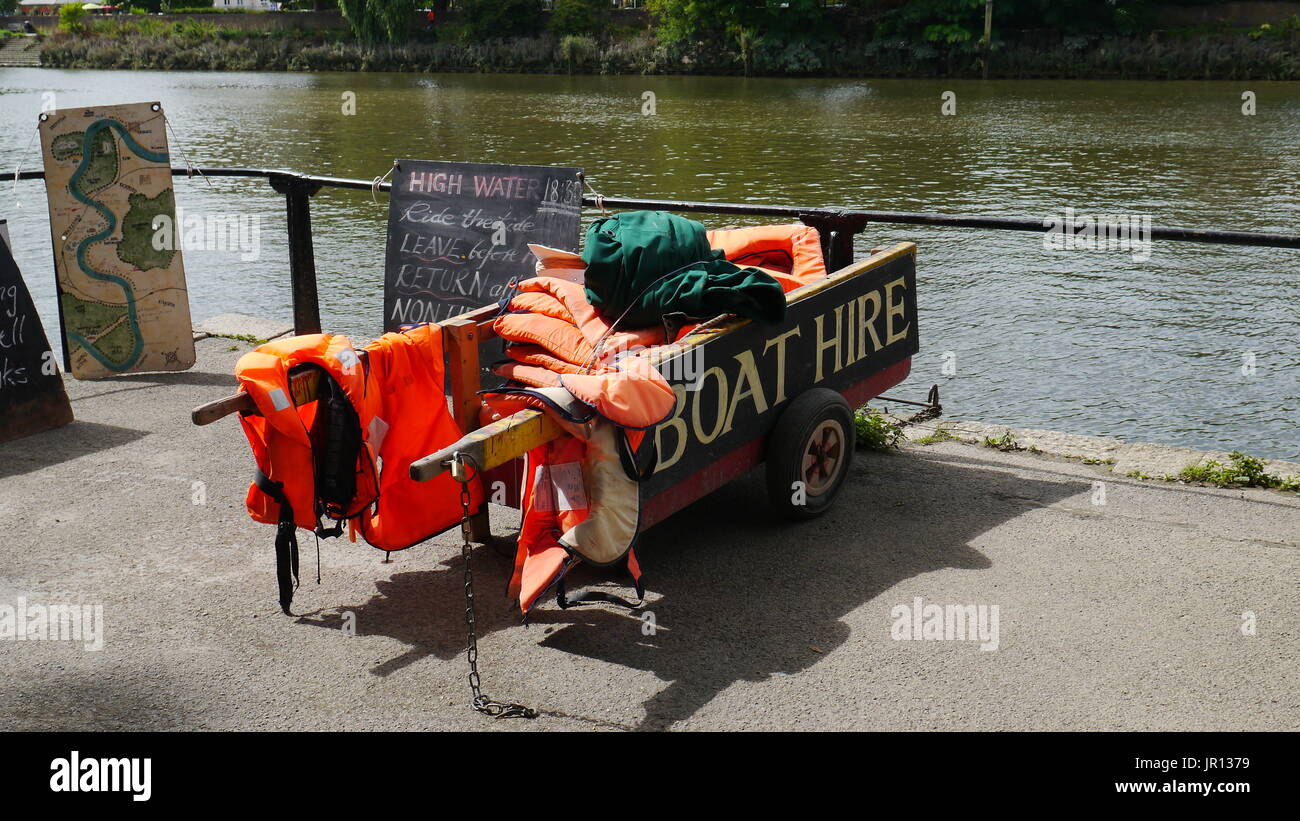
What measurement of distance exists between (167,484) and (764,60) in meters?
54.4

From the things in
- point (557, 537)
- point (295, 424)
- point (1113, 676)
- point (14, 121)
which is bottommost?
point (1113, 676)

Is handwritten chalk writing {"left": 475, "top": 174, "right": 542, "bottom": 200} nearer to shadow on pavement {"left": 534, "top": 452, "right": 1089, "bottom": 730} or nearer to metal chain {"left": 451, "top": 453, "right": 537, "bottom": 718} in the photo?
shadow on pavement {"left": 534, "top": 452, "right": 1089, "bottom": 730}

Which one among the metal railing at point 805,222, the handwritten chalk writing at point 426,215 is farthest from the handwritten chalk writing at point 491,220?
the metal railing at point 805,222

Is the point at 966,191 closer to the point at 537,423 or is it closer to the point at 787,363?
the point at 787,363

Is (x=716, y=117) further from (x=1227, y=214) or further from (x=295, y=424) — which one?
(x=295, y=424)

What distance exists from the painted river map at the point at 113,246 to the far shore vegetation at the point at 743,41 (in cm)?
4767

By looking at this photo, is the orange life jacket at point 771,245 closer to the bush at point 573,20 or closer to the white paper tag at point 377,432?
the white paper tag at point 377,432

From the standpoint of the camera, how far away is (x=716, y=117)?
37.2 meters

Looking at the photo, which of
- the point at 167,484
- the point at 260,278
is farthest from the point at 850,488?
the point at 260,278

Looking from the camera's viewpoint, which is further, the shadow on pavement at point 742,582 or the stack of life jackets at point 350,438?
the stack of life jackets at point 350,438

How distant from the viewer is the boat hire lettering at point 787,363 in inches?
191

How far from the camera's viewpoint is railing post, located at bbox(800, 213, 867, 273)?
21.7 ft

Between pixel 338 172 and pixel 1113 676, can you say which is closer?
pixel 1113 676

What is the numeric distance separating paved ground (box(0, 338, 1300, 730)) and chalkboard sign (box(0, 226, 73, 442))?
563 mm
